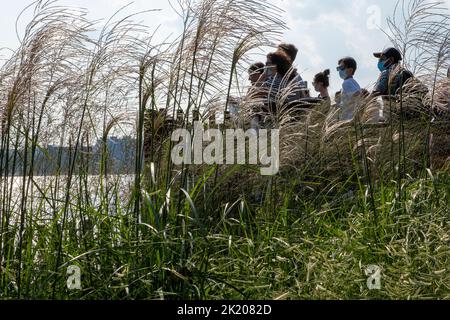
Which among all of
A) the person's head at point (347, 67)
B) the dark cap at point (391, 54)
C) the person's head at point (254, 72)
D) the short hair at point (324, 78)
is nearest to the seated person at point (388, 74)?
the dark cap at point (391, 54)

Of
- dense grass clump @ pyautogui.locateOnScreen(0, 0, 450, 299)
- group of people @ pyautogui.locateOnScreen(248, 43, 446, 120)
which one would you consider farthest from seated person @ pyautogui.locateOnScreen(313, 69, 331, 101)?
dense grass clump @ pyautogui.locateOnScreen(0, 0, 450, 299)

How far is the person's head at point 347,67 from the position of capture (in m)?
7.49

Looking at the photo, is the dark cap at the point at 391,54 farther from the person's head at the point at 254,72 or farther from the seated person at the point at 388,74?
the person's head at the point at 254,72

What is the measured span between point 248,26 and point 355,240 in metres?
1.04

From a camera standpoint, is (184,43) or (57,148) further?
(57,148)

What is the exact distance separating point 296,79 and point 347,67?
265cm

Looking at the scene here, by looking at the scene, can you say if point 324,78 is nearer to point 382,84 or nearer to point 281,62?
point 281,62

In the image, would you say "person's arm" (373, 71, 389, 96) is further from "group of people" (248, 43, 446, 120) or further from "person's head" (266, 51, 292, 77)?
"person's head" (266, 51, 292, 77)

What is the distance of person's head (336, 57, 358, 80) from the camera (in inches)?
295

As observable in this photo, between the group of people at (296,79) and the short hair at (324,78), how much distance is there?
0.47m

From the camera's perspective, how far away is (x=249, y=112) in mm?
4199

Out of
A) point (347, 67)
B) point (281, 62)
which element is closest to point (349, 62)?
point (347, 67)
